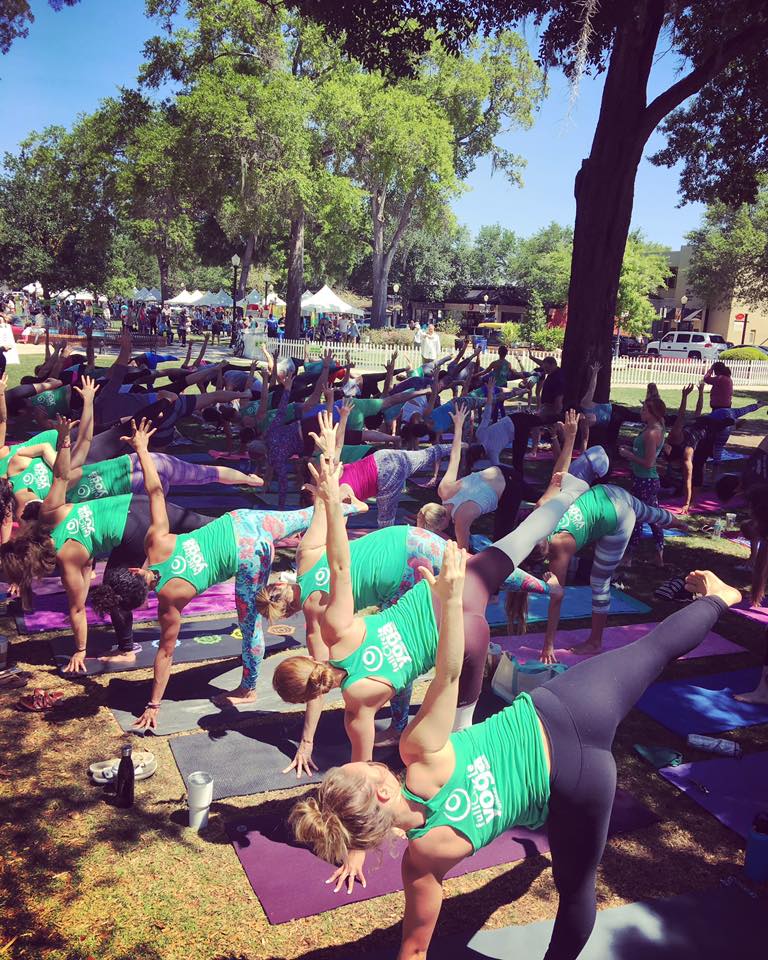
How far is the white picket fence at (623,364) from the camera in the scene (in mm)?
28328

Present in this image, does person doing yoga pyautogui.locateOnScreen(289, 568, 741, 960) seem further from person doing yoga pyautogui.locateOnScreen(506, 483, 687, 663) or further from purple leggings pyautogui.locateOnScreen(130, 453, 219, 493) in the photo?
purple leggings pyautogui.locateOnScreen(130, 453, 219, 493)

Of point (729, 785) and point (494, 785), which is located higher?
point (494, 785)

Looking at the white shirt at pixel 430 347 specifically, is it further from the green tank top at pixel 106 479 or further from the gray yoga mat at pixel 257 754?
the gray yoga mat at pixel 257 754

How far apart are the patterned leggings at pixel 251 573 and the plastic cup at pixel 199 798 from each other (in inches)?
46.8

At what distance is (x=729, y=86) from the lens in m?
16.3

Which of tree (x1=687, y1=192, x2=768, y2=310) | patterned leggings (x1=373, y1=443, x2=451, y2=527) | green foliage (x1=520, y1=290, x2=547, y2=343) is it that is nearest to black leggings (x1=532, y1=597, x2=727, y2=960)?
patterned leggings (x1=373, y1=443, x2=451, y2=527)

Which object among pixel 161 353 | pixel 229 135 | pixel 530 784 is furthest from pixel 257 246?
pixel 530 784

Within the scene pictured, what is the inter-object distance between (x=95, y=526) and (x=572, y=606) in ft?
15.3

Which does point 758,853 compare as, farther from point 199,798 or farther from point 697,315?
point 697,315

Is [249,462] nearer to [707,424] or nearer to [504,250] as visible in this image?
[707,424]

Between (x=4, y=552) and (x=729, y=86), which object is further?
(x=729, y=86)

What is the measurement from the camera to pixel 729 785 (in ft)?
15.6

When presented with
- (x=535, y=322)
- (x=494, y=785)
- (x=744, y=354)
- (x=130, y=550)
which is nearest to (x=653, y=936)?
(x=494, y=785)

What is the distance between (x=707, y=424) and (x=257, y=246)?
31465 millimetres
